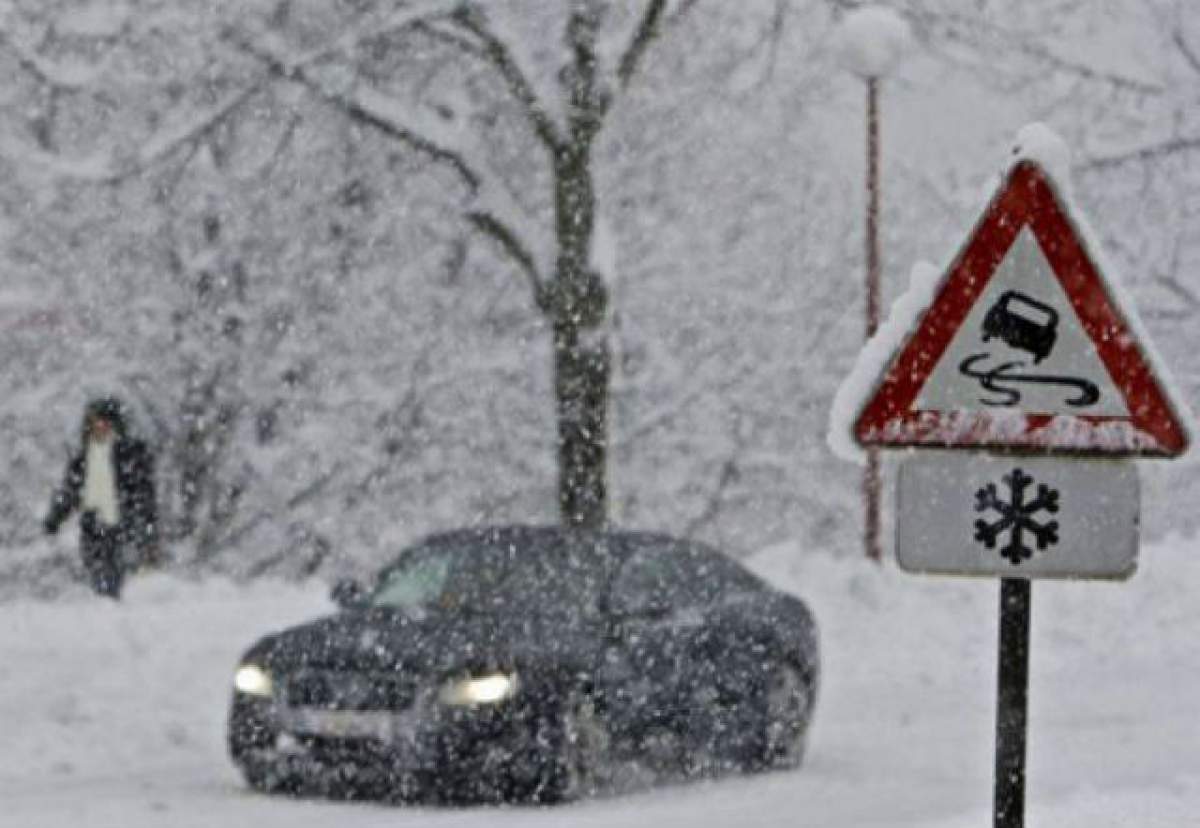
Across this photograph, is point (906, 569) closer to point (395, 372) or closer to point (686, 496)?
point (395, 372)

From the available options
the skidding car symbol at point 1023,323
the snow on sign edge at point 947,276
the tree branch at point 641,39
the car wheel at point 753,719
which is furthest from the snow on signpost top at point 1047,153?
the tree branch at point 641,39

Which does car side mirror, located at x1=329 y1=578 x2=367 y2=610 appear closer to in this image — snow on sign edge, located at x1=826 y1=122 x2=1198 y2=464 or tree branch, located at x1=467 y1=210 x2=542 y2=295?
snow on sign edge, located at x1=826 y1=122 x2=1198 y2=464

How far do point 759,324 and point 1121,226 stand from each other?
519cm

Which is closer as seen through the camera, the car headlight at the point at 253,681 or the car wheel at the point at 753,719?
the car headlight at the point at 253,681

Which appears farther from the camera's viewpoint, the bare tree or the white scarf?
the white scarf

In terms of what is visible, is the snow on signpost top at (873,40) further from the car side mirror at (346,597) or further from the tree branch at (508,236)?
the car side mirror at (346,597)

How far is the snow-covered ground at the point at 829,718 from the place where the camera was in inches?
583

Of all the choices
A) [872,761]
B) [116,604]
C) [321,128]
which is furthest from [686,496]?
[872,761]

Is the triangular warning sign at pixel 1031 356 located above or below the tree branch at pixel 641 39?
below

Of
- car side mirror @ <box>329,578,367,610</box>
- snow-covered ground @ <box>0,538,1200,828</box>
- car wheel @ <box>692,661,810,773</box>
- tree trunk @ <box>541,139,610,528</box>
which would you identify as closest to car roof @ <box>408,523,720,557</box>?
car side mirror @ <box>329,578,367,610</box>

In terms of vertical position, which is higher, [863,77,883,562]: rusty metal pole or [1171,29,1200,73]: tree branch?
[1171,29,1200,73]: tree branch

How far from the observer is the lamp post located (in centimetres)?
2755

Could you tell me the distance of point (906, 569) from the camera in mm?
7031

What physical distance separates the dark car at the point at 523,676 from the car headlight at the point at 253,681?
11mm
